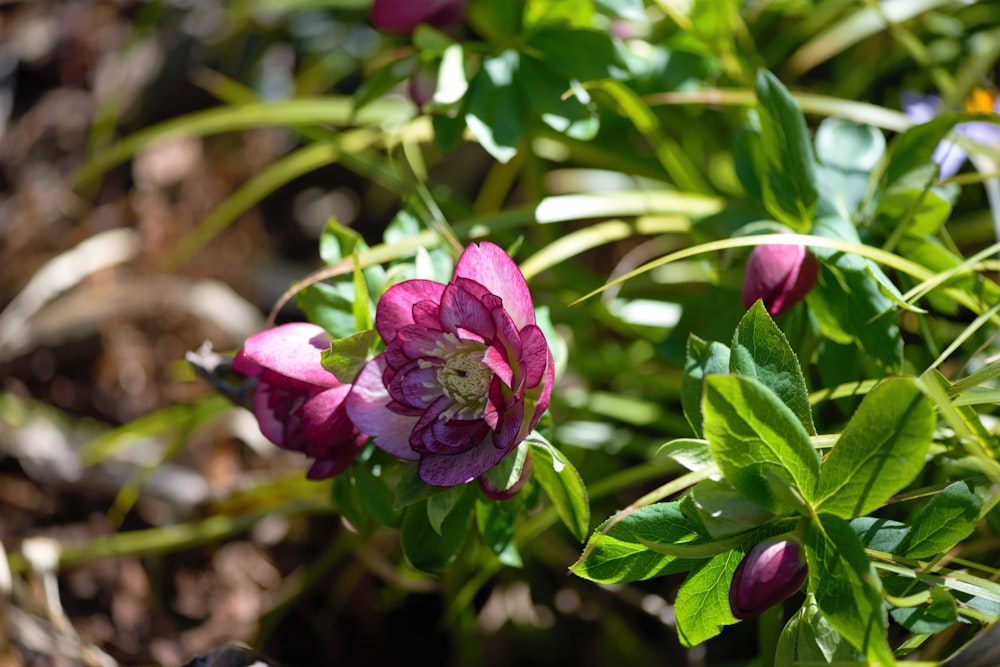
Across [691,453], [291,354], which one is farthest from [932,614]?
[291,354]

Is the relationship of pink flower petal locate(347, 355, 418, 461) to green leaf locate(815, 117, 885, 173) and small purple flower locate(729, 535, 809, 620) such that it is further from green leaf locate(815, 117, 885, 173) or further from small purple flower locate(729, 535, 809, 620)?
green leaf locate(815, 117, 885, 173)

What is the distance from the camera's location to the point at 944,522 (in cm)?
49

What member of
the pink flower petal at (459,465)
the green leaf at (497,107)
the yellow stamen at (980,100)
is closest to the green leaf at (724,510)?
the pink flower petal at (459,465)

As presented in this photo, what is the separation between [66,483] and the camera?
1.15 metres

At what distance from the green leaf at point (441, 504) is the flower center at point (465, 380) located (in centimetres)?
6

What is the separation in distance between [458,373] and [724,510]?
18 centimetres

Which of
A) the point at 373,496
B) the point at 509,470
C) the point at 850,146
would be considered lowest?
the point at 373,496

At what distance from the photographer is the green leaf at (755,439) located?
460mm

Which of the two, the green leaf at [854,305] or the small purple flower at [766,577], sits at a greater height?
the green leaf at [854,305]

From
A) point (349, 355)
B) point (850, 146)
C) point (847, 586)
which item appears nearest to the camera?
point (847, 586)

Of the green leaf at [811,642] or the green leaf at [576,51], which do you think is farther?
the green leaf at [576,51]

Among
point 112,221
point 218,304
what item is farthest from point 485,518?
point 112,221

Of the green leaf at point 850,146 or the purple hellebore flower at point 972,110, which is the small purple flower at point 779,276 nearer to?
the green leaf at point 850,146

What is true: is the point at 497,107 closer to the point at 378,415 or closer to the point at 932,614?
the point at 378,415
